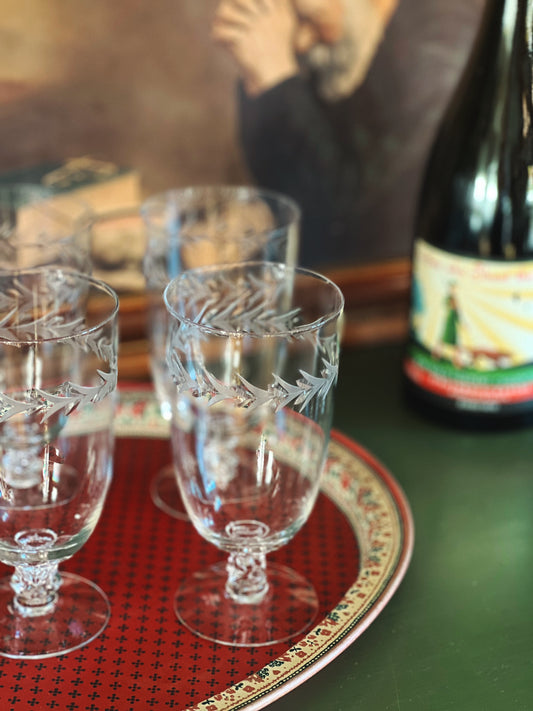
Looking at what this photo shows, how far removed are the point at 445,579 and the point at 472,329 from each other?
18cm

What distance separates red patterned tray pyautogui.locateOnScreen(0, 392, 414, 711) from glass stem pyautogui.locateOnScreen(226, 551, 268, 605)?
31 millimetres

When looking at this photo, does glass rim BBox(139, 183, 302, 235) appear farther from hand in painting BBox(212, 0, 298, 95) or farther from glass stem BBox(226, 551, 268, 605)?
glass stem BBox(226, 551, 268, 605)

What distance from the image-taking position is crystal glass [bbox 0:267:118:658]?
494mm

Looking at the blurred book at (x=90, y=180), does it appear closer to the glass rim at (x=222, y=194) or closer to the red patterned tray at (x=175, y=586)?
the glass rim at (x=222, y=194)

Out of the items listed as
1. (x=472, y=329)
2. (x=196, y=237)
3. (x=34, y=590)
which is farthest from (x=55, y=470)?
(x=472, y=329)

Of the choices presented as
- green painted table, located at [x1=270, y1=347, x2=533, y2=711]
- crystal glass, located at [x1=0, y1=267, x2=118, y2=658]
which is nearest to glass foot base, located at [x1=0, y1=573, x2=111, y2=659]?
crystal glass, located at [x1=0, y1=267, x2=118, y2=658]

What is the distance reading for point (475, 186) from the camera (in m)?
0.69

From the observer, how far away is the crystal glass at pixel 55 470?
494 millimetres

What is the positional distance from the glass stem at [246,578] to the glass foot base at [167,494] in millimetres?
79

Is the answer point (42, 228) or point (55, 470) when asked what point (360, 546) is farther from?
point (42, 228)

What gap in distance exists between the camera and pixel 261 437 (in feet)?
1.84

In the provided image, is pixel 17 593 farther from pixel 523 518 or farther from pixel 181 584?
pixel 523 518

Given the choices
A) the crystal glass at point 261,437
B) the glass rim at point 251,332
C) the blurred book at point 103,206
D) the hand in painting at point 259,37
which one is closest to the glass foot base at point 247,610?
the crystal glass at point 261,437

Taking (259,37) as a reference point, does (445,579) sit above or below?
below
